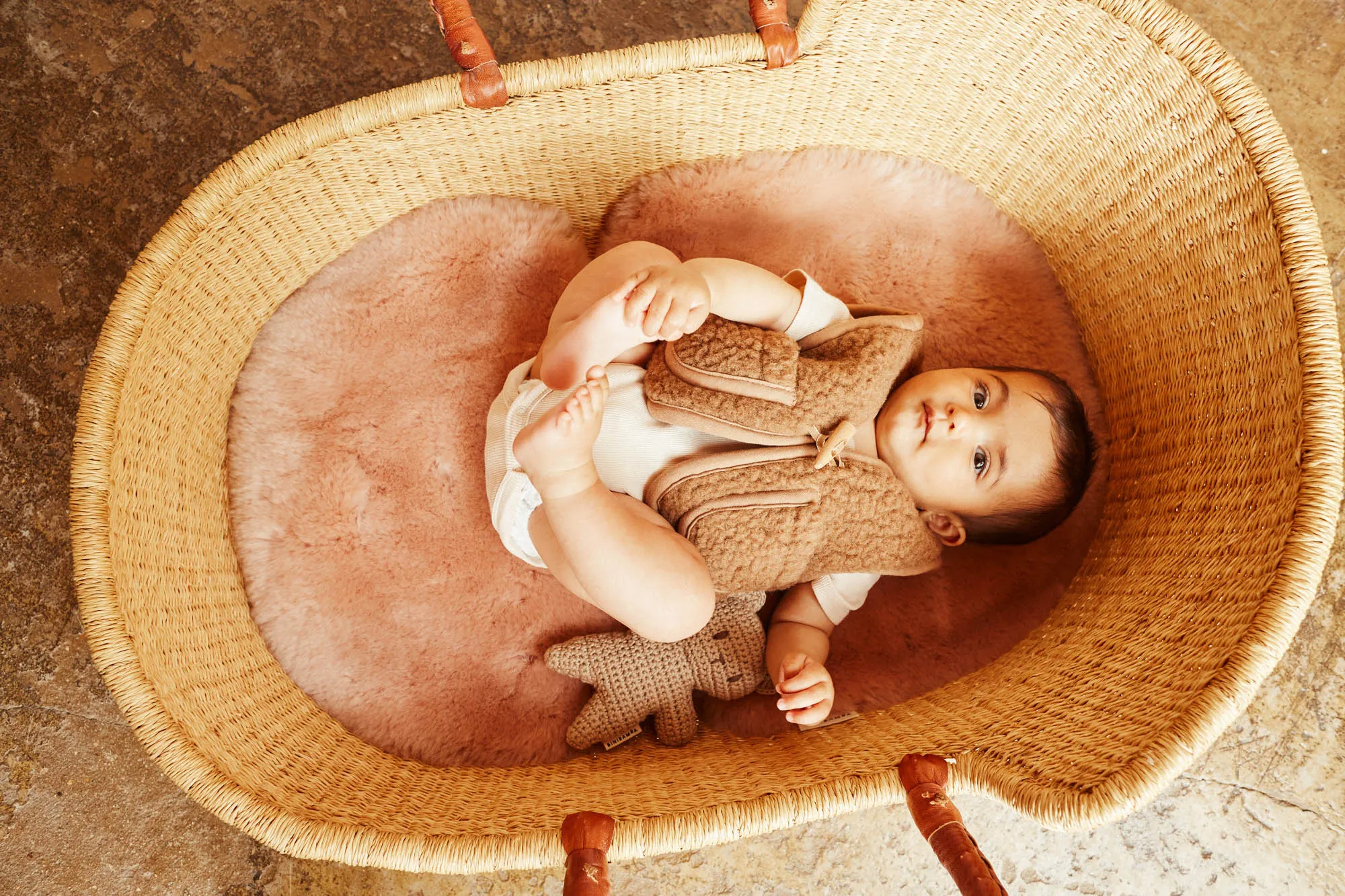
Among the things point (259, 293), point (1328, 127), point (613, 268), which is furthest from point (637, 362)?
point (1328, 127)

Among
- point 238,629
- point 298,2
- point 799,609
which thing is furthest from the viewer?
point 298,2

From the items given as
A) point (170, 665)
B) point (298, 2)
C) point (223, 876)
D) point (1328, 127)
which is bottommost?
point (223, 876)

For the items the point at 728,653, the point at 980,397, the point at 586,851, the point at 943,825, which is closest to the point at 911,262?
the point at 980,397

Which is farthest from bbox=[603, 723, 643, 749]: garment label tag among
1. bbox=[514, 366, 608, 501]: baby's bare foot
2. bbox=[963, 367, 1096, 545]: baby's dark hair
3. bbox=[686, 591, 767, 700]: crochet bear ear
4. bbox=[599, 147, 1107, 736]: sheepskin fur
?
bbox=[963, 367, 1096, 545]: baby's dark hair

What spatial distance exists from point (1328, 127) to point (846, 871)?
164cm

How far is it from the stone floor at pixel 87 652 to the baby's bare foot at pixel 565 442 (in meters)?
0.81

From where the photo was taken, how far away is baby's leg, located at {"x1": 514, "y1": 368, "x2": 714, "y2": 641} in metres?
0.88

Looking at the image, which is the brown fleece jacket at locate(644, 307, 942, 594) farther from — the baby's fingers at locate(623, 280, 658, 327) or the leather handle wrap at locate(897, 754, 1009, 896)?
the leather handle wrap at locate(897, 754, 1009, 896)

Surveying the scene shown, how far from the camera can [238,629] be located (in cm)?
113

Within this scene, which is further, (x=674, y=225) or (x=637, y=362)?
(x=674, y=225)

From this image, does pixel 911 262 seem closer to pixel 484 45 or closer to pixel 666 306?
pixel 666 306

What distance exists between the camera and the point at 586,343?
3.41 ft

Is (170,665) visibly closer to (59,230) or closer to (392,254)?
(392,254)

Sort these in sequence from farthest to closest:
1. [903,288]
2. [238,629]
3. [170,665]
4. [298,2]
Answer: [298,2] < [903,288] < [238,629] < [170,665]
